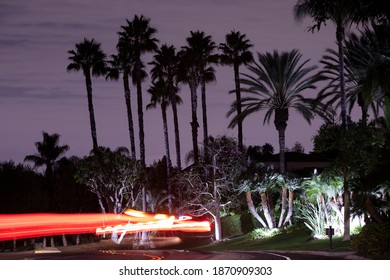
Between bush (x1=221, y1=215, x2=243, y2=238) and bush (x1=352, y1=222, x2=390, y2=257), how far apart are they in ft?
62.8

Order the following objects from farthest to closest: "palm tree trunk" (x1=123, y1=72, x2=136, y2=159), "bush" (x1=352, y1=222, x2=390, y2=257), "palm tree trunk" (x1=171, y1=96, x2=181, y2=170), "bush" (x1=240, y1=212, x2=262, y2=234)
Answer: "palm tree trunk" (x1=171, y1=96, x2=181, y2=170) → "palm tree trunk" (x1=123, y1=72, x2=136, y2=159) → "bush" (x1=240, y1=212, x2=262, y2=234) → "bush" (x1=352, y1=222, x2=390, y2=257)

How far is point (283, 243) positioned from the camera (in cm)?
3189

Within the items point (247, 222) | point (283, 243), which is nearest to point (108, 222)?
point (247, 222)

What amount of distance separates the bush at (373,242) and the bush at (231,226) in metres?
19.1

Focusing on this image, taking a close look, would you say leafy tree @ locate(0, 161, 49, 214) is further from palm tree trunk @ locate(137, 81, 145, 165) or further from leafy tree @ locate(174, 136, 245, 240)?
palm tree trunk @ locate(137, 81, 145, 165)

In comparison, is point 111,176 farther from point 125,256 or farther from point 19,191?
point 125,256

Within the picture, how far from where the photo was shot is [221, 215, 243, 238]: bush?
41.0 meters

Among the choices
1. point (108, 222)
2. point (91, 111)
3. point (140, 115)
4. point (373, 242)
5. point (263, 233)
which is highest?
point (91, 111)

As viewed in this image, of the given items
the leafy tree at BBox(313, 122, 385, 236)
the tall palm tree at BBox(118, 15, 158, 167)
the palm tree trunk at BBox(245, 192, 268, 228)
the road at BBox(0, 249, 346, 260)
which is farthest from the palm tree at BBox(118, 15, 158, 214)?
the road at BBox(0, 249, 346, 260)

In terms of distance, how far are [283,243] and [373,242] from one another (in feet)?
36.8

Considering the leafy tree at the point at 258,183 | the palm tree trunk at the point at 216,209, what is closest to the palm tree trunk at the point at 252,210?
the leafy tree at the point at 258,183

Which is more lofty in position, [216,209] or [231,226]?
[216,209]
